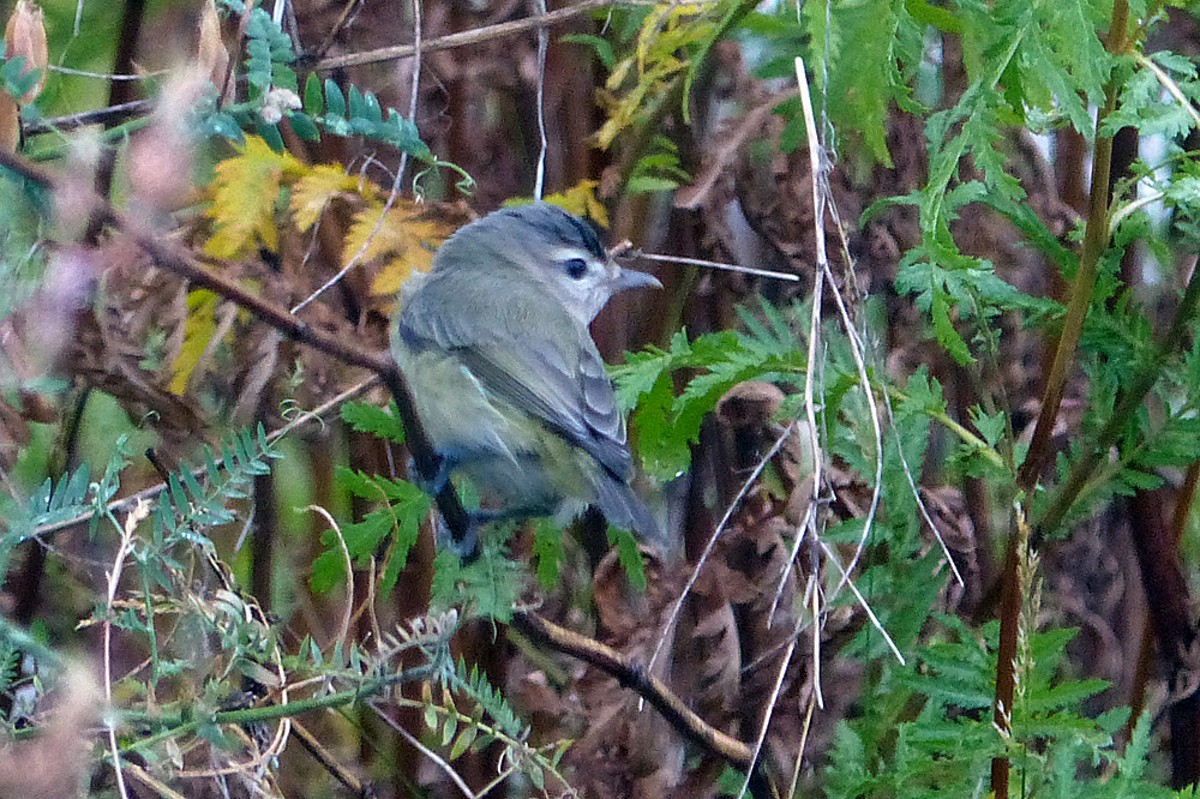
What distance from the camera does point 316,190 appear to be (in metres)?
2.82

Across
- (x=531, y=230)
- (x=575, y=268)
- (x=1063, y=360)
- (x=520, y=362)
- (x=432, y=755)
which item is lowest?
(x=432, y=755)

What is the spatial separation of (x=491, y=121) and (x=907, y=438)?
1.56 m

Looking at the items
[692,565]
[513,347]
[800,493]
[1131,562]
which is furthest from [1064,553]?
[513,347]

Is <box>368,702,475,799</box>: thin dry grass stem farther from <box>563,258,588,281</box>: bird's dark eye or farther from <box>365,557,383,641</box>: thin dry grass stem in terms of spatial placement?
<box>563,258,588,281</box>: bird's dark eye

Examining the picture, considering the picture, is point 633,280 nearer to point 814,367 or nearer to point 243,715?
point 814,367

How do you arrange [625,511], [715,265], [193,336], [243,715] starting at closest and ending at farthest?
[243,715] < [625,511] < [715,265] < [193,336]

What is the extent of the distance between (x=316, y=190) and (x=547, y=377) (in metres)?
0.66

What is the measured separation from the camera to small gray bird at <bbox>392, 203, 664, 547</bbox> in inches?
112

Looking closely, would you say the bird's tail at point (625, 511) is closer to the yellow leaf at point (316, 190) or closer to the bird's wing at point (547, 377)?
the bird's wing at point (547, 377)

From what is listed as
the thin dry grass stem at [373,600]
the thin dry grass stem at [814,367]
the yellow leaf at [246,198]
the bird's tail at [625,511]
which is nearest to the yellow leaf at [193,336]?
the yellow leaf at [246,198]

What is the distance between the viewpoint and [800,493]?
9.26 feet

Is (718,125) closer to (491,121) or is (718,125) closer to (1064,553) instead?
(491,121)

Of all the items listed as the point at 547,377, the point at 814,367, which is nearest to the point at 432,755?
the point at 814,367

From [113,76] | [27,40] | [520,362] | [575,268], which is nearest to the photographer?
[27,40]
